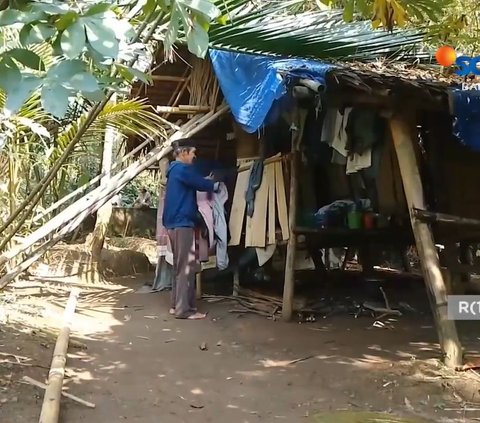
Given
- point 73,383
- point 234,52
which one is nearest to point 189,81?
point 234,52

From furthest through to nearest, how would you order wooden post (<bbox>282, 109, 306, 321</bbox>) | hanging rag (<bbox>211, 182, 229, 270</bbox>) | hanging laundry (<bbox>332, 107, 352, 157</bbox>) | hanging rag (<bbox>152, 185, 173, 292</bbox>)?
hanging rag (<bbox>152, 185, 173, 292</bbox>) < hanging rag (<bbox>211, 182, 229, 270</bbox>) < wooden post (<bbox>282, 109, 306, 321</bbox>) < hanging laundry (<bbox>332, 107, 352, 157</bbox>)

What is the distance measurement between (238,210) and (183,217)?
908 mm

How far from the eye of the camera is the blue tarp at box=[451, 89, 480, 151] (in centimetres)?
496

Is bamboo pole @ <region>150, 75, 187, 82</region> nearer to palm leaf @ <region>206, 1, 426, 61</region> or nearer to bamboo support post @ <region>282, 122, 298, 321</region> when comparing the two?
palm leaf @ <region>206, 1, 426, 61</region>

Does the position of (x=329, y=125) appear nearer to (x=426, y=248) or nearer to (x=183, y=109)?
(x=426, y=248)

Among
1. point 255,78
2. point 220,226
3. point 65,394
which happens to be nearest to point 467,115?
point 255,78

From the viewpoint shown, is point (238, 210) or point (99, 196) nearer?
point (99, 196)

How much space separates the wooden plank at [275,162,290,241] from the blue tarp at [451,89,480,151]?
2.07 metres

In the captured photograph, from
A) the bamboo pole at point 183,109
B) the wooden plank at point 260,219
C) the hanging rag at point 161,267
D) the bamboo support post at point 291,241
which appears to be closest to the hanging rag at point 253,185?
the wooden plank at point 260,219

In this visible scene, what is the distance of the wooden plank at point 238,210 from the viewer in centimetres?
717

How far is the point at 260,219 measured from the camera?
6812mm

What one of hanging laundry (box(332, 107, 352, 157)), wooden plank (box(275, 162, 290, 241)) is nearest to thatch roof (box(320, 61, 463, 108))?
hanging laundry (box(332, 107, 352, 157))

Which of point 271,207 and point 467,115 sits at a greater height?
point 467,115

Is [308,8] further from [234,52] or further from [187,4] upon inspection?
[187,4]
